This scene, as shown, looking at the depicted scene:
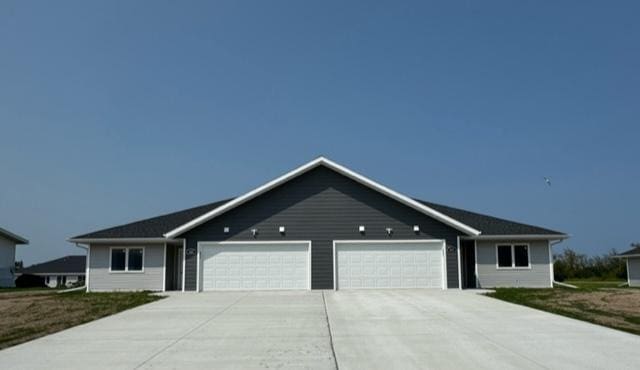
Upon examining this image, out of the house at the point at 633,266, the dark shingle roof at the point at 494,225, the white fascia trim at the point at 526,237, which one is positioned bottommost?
the house at the point at 633,266

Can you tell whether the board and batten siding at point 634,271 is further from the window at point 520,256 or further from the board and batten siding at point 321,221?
the board and batten siding at point 321,221

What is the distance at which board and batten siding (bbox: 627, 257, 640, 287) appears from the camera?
35.4 metres

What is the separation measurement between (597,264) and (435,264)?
28172 mm

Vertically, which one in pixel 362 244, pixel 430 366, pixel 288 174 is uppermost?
pixel 288 174

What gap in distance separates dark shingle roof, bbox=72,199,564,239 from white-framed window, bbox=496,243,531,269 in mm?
680

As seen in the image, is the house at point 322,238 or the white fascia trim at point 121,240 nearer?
the house at point 322,238

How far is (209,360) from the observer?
314 inches

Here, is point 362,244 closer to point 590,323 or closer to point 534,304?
point 534,304

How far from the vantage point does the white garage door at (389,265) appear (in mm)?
21594

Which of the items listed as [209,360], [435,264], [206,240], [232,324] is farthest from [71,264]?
[209,360]

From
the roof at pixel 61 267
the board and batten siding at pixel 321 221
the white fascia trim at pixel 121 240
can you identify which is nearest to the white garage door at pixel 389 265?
the board and batten siding at pixel 321 221

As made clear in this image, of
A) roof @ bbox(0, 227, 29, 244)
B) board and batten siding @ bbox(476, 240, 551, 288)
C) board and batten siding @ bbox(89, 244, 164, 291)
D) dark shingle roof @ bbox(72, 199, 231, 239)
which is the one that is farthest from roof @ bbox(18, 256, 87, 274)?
board and batten siding @ bbox(476, 240, 551, 288)

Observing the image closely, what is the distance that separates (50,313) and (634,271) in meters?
34.0

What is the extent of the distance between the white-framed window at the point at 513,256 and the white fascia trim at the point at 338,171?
2.57m
